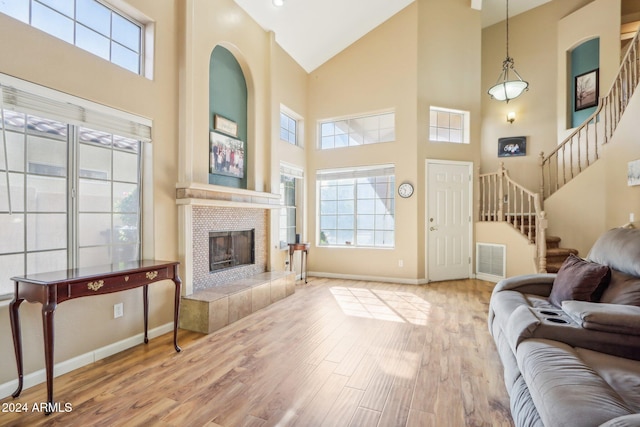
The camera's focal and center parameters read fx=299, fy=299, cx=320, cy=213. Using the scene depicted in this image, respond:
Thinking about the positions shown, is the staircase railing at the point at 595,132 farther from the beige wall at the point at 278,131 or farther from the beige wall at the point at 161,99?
the beige wall at the point at 161,99

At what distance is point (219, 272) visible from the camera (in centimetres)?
373

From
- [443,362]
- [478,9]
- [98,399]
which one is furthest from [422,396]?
[478,9]

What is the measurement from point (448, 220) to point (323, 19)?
13.1 feet

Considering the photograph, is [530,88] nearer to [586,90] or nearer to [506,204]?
[586,90]

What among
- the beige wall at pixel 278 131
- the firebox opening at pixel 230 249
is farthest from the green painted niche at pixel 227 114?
the firebox opening at pixel 230 249

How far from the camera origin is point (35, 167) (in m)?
2.19

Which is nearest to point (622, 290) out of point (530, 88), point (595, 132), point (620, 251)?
point (620, 251)

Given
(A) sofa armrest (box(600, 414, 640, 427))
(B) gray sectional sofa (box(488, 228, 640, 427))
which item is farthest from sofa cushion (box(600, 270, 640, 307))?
(A) sofa armrest (box(600, 414, 640, 427))

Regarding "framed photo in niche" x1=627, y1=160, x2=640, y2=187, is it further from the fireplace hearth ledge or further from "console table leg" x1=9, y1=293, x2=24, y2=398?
"console table leg" x1=9, y1=293, x2=24, y2=398

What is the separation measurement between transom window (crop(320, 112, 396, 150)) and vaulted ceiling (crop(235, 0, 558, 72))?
1246 mm

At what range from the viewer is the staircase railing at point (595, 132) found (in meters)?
3.58

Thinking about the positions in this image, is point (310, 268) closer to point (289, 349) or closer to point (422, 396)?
point (289, 349)

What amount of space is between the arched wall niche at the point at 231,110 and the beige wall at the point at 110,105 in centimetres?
61

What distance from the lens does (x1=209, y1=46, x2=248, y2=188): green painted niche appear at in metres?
3.71
